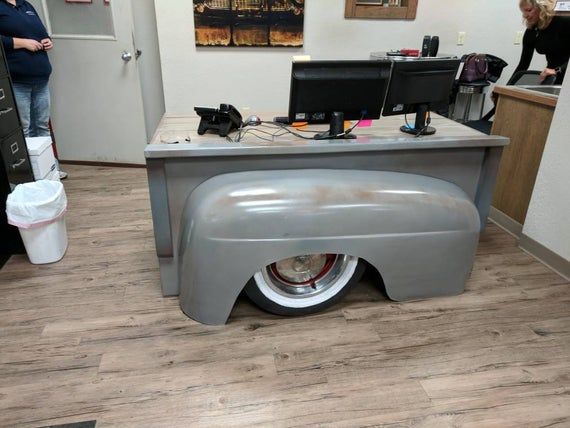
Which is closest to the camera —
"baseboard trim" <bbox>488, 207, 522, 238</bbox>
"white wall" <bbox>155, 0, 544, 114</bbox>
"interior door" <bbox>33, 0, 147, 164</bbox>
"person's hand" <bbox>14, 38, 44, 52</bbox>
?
"baseboard trim" <bbox>488, 207, 522, 238</bbox>

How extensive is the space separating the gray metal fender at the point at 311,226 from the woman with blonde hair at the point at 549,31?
84.5 inches

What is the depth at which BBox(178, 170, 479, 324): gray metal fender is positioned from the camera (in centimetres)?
166

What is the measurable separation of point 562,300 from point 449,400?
1.01 m

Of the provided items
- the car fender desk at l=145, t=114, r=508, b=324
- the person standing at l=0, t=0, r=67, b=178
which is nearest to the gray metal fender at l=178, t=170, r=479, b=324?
the car fender desk at l=145, t=114, r=508, b=324

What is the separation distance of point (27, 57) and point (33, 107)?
1.41 feet

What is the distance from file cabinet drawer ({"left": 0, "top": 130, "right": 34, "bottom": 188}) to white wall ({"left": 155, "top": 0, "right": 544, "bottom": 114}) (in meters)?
1.65

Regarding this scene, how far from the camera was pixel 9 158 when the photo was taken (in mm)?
2244

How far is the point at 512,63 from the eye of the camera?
4270 millimetres

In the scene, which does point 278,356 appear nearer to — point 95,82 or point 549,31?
point 95,82

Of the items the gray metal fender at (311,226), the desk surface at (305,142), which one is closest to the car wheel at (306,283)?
the gray metal fender at (311,226)

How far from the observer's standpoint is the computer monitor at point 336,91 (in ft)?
5.75

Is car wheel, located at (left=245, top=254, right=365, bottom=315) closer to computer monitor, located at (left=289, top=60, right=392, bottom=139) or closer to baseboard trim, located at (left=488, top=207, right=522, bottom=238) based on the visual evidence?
computer monitor, located at (left=289, top=60, right=392, bottom=139)

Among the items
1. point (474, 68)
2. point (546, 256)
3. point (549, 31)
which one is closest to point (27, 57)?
point (546, 256)

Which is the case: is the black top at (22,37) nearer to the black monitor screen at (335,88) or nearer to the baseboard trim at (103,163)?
the baseboard trim at (103,163)
